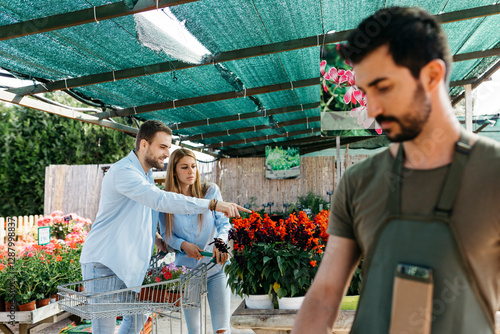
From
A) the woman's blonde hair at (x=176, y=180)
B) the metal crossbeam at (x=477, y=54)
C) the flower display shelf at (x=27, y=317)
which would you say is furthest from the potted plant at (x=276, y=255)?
the metal crossbeam at (x=477, y=54)

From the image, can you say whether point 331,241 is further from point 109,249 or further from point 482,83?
point 482,83

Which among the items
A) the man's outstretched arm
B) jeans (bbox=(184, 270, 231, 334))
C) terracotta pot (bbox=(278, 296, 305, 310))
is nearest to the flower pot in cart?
jeans (bbox=(184, 270, 231, 334))

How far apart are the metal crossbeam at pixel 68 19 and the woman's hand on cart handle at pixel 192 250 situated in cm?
171

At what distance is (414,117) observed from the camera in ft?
2.72

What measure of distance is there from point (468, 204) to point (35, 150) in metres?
15.9

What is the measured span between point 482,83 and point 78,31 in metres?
5.93

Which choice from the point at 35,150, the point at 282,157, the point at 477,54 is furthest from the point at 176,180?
the point at 35,150

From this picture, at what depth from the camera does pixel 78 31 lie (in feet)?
11.6

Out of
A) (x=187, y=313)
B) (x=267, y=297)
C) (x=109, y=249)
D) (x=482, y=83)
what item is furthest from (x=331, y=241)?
(x=482, y=83)

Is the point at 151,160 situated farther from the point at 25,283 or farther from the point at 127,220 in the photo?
the point at 25,283

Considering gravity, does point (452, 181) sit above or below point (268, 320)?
above

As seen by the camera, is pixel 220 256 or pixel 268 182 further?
pixel 268 182

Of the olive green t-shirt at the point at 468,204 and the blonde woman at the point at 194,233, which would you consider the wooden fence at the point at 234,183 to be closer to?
the blonde woman at the point at 194,233

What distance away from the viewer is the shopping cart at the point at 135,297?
228 centimetres
